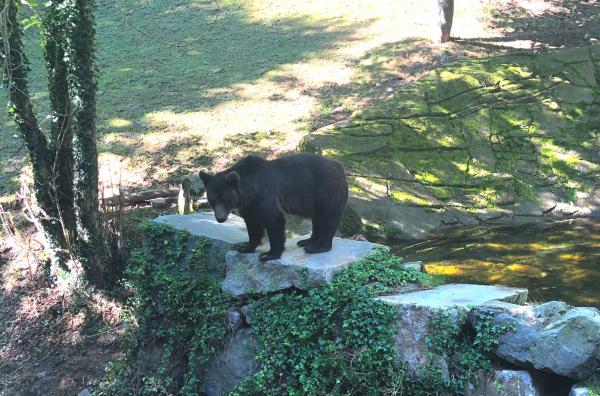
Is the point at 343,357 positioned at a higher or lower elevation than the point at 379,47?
lower

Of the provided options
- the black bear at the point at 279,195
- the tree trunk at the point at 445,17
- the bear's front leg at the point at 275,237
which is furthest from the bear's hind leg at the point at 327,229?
the tree trunk at the point at 445,17

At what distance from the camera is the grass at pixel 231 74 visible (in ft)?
44.1

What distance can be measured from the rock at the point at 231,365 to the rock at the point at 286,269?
0.56 meters

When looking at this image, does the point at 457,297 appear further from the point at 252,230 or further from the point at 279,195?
the point at 252,230

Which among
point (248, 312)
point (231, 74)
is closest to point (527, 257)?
point (248, 312)

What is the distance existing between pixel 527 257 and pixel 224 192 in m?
5.20

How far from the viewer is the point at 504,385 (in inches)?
223

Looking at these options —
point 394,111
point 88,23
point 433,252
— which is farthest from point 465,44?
point 88,23

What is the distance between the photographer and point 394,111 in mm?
13055

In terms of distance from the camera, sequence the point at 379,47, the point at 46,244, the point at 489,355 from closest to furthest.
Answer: the point at 489,355, the point at 46,244, the point at 379,47

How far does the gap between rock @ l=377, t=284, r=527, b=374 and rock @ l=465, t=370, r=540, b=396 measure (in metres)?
0.34

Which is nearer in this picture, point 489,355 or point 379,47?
point 489,355

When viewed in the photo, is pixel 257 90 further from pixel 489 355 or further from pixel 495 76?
pixel 489 355

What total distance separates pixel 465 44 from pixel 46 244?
1197 centimetres
